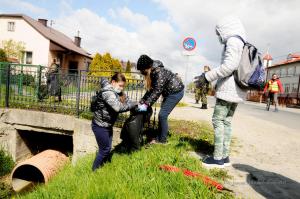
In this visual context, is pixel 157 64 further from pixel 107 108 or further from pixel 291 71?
pixel 291 71

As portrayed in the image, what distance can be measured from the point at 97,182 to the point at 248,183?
199cm

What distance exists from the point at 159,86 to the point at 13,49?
32.5 m

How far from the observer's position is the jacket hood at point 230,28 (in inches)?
164

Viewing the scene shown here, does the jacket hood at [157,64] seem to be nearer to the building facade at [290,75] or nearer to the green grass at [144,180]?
the green grass at [144,180]

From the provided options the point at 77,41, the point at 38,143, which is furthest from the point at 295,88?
the point at 38,143

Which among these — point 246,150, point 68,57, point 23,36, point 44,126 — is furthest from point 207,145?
point 68,57

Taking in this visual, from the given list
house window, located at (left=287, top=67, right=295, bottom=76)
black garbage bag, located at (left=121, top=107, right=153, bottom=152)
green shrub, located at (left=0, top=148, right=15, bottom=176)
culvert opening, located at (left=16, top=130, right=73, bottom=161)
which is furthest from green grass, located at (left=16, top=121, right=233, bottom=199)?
house window, located at (left=287, top=67, right=295, bottom=76)

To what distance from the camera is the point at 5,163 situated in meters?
8.73

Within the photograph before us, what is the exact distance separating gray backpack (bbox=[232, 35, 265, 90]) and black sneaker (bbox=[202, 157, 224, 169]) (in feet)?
3.99

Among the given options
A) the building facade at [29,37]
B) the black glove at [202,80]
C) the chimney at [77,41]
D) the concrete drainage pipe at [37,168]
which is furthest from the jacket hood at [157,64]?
the chimney at [77,41]

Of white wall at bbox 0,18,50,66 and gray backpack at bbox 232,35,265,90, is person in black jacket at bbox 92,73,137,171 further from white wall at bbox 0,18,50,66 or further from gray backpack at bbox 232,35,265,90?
white wall at bbox 0,18,50,66

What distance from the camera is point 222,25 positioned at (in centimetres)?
425

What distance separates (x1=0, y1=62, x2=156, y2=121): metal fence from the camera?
816 cm

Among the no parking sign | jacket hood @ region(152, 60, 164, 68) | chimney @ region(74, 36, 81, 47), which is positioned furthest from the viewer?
chimney @ region(74, 36, 81, 47)
